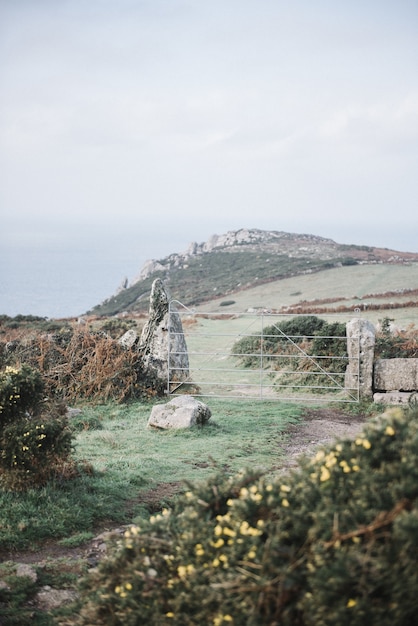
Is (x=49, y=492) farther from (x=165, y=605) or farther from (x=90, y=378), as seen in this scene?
(x=90, y=378)

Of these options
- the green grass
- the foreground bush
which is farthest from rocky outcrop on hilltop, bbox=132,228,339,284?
the foreground bush

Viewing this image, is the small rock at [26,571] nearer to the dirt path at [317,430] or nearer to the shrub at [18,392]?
the shrub at [18,392]

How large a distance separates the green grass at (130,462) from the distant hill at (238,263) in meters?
30.7

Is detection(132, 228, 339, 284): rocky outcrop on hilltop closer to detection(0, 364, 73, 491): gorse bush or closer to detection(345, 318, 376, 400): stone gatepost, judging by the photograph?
detection(345, 318, 376, 400): stone gatepost

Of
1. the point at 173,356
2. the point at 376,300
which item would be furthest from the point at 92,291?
the point at 173,356

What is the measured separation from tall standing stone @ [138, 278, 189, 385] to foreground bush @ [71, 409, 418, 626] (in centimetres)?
1048

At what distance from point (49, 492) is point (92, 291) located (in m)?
76.8

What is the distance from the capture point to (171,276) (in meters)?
66.6

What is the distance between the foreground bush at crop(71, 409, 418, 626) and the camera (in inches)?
118

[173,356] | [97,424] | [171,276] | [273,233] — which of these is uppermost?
[273,233]

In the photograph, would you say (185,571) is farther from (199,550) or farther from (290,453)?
(290,453)

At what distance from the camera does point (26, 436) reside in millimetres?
7012

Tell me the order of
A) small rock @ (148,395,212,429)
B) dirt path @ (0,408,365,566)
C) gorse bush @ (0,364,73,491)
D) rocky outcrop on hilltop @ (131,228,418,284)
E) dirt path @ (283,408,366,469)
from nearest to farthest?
1. dirt path @ (0,408,365,566)
2. gorse bush @ (0,364,73,491)
3. dirt path @ (283,408,366,469)
4. small rock @ (148,395,212,429)
5. rocky outcrop on hilltop @ (131,228,418,284)

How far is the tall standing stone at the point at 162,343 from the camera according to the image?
14586 mm
